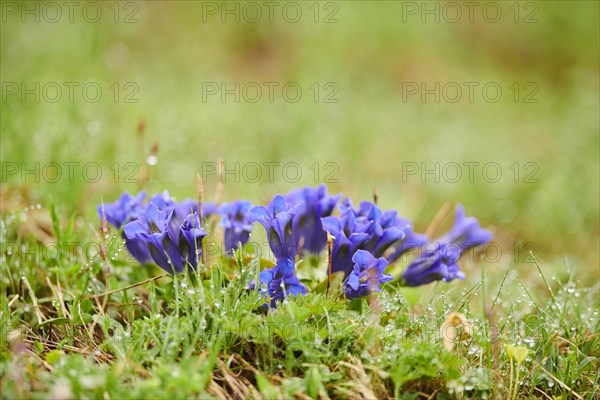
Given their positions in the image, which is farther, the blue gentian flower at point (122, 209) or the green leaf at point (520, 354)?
the blue gentian flower at point (122, 209)

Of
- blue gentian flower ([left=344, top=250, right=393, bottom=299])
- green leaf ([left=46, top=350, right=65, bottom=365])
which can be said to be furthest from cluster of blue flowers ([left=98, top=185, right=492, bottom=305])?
green leaf ([left=46, top=350, right=65, bottom=365])

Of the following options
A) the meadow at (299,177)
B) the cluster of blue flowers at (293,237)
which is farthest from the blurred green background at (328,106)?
the cluster of blue flowers at (293,237)

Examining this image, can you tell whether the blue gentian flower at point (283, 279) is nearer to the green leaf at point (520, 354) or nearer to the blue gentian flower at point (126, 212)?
the blue gentian flower at point (126, 212)

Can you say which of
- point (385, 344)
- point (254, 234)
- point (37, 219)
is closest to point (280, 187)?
point (254, 234)

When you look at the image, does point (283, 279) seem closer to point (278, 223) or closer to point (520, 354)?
point (278, 223)

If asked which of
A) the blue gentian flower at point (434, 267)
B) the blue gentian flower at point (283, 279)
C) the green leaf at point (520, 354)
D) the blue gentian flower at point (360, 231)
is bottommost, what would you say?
the green leaf at point (520, 354)

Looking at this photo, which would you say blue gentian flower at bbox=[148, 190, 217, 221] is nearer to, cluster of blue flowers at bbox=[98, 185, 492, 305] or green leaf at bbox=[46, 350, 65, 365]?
cluster of blue flowers at bbox=[98, 185, 492, 305]

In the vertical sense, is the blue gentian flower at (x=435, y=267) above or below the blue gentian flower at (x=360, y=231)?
below
